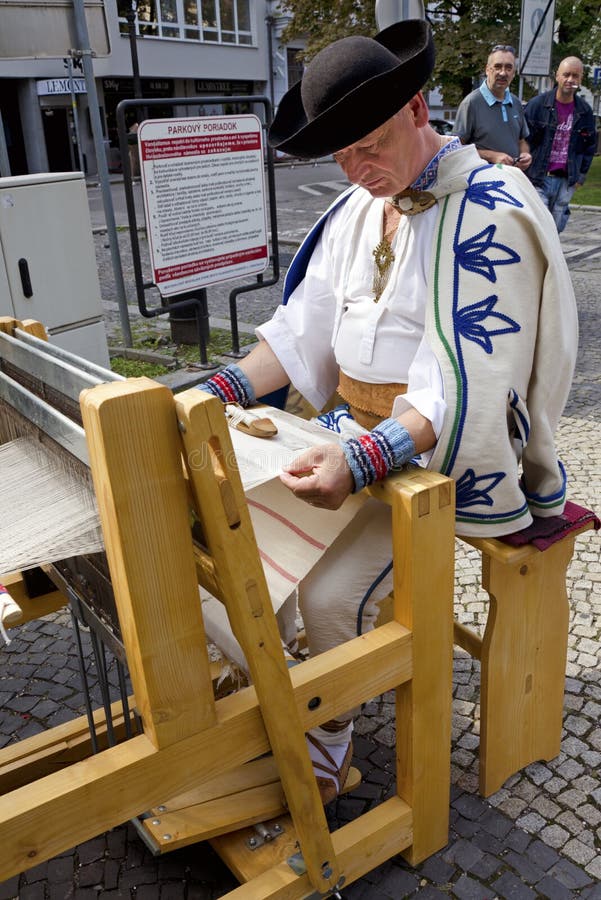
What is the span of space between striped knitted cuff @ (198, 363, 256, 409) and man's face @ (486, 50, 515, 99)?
197 inches

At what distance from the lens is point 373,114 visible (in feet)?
5.30

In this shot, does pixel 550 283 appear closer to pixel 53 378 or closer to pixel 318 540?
pixel 318 540

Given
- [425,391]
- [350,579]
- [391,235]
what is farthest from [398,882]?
[391,235]

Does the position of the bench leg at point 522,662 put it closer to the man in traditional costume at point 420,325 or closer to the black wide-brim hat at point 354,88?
the man in traditional costume at point 420,325

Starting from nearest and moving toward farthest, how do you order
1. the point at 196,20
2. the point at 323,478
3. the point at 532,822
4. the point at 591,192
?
the point at 323,478
the point at 532,822
the point at 591,192
the point at 196,20

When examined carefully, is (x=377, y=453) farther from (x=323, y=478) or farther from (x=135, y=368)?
(x=135, y=368)

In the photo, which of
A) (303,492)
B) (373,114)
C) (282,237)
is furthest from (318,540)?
(282,237)

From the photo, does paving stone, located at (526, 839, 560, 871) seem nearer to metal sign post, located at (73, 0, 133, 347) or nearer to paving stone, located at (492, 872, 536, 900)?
paving stone, located at (492, 872, 536, 900)

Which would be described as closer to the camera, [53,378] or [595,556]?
[53,378]

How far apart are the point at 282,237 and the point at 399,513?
32.2 feet

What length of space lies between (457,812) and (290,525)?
874 mm

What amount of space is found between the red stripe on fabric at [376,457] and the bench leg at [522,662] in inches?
16.1

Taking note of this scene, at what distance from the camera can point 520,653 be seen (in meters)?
1.92

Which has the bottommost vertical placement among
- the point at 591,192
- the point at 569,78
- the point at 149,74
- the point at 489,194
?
the point at 591,192
